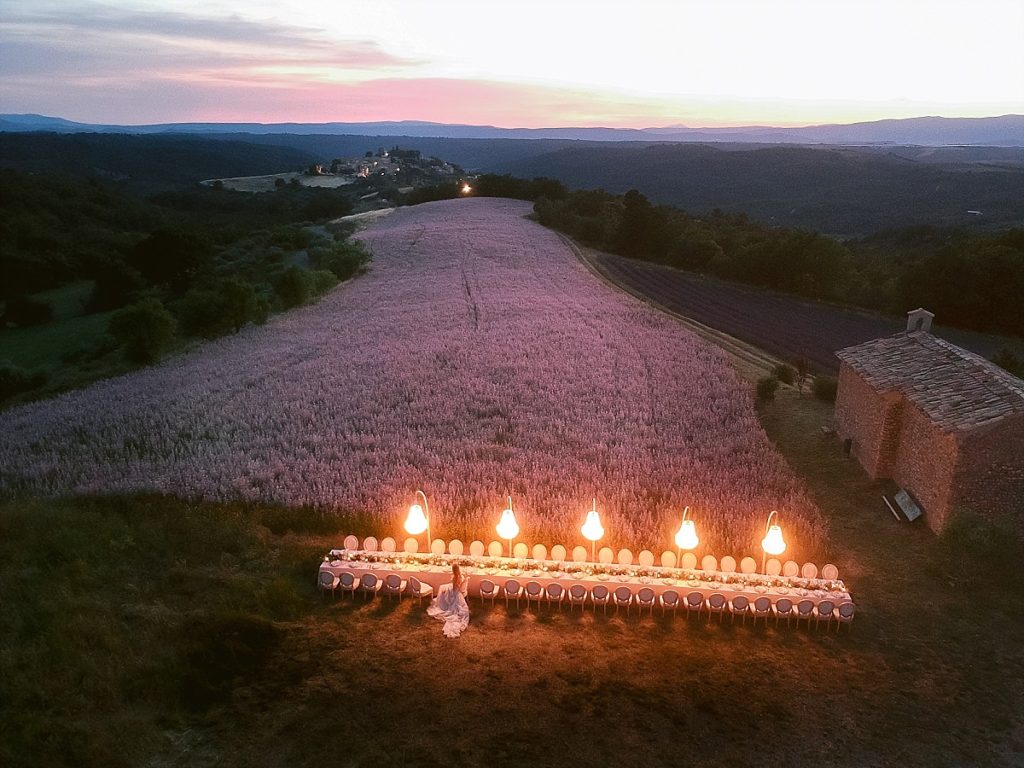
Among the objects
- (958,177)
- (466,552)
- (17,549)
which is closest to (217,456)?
(17,549)

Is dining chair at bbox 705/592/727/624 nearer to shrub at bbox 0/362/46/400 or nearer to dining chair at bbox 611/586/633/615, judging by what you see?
dining chair at bbox 611/586/633/615

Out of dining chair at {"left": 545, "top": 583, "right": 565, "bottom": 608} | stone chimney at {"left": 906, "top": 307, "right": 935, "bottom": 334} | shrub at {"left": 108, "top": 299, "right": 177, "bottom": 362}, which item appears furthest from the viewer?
shrub at {"left": 108, "top": 299, "right": 177, "bottom": 362}

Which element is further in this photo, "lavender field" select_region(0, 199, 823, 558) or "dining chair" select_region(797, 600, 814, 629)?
"lavender field" select_region(0, 199, 823, 558)

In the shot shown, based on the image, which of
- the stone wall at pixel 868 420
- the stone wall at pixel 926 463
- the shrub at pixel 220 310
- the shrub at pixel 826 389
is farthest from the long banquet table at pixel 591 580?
the shrub at pixel 220 310

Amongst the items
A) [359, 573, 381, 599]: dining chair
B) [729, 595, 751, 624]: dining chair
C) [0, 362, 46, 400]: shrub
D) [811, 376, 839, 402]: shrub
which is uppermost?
[359, 573, 381, 599]: dining chair

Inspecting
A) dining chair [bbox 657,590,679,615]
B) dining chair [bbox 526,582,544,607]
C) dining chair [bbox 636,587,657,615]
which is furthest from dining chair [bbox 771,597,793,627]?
dining chair [bbox 526,582,544,607]

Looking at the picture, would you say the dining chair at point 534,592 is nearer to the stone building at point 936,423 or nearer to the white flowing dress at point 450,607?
the white flowing dress at point 450,607
